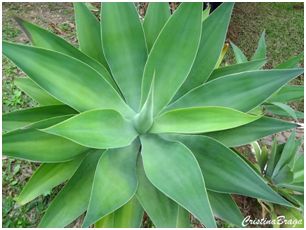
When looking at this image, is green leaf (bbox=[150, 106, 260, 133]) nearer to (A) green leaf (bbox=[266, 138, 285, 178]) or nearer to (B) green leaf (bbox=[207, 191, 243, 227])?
(B) green leaf (bbox=[207, 191, 243, 227])

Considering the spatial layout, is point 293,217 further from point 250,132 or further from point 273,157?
point 250,132

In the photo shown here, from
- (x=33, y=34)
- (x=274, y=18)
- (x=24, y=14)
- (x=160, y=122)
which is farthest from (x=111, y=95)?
(x=274, y=18)

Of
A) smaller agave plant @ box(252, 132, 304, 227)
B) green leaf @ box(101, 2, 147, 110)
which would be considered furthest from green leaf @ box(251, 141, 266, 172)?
green leaf @ box(101, 2, 147, 110)

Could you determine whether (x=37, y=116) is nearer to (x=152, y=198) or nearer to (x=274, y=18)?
(x=152, y=198)

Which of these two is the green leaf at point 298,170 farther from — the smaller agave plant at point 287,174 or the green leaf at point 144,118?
the green leaf at point 144,118

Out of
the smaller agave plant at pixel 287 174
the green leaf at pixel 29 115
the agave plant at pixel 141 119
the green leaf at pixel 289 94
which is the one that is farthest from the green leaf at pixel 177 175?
the green leaf at pixel 289 94
